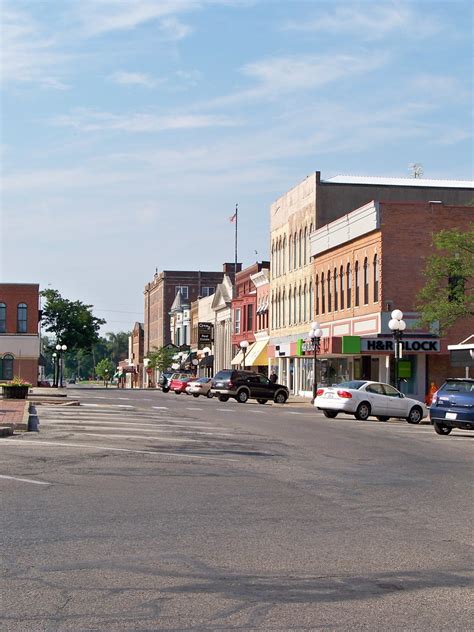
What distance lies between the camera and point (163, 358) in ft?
420

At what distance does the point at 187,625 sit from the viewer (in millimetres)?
6902

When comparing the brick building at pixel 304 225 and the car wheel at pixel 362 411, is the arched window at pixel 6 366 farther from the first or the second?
the car wheel at pixel 362 411

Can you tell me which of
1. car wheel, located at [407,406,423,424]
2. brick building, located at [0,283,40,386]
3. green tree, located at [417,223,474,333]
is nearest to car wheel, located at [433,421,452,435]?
car wheel, located at [407,406,423,424]

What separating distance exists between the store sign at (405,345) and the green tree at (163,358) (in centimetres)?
7621

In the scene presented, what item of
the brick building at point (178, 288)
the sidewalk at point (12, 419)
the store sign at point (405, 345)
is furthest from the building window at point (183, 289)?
the sidewalk at point (12, 419)

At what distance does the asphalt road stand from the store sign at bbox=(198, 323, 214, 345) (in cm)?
8744

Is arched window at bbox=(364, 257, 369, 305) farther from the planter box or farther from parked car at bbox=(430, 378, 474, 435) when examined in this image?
parked car at bbox=(430, 378, 474, 435)

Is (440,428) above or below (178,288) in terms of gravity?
below

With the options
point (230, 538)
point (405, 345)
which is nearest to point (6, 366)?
point (405, 345)

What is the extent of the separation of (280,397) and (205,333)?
55.3 meters

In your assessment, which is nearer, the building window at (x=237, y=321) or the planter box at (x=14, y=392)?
the planter box at (x=14, y=392)

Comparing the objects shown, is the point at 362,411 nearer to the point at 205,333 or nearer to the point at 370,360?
the point at 370,360

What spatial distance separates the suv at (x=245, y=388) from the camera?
52750 mm

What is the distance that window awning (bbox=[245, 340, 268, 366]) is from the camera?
82.5 meters
